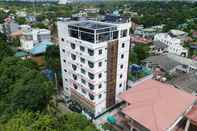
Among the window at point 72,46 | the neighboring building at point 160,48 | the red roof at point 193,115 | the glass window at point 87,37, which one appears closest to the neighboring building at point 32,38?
the window at point 72,46

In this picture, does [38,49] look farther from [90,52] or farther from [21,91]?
[90,52]

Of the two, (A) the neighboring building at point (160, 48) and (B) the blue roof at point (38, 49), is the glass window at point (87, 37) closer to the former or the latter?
(B) the blue roof at point (38, 49)

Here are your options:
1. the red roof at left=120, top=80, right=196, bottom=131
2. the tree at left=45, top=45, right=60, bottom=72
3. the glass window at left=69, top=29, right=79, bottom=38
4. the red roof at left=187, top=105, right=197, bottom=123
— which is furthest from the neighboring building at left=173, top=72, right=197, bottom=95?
the tree at left=45, top=45, right=60, bottom=72

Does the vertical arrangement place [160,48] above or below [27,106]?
above

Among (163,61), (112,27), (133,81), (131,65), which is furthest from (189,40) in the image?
(112,27)

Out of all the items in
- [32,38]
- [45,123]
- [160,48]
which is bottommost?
[45,123]

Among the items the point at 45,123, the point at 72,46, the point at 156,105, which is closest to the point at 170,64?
the point at 156,105

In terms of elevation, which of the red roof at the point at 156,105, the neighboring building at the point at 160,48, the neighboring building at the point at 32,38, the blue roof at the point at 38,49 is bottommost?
the red roof at the point at 156,105
